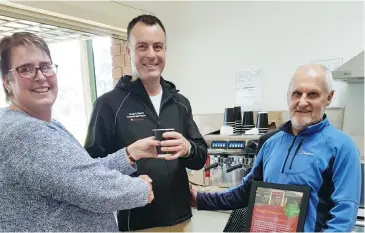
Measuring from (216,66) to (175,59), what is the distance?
1.48ft

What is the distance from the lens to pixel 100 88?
10.6 ft

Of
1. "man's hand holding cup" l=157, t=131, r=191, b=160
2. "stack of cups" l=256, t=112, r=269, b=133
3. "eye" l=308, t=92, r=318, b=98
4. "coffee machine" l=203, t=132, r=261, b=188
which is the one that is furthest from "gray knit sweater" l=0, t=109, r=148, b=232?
"stack of cups" l=256, t=112, r=269, b=133

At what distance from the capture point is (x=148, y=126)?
56.9 inches

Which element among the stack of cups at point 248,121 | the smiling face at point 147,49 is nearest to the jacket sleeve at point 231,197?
the smiling face at point 147,49

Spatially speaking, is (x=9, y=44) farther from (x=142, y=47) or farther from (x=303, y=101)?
(x=303, y=101)

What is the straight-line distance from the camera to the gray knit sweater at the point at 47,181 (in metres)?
0.88

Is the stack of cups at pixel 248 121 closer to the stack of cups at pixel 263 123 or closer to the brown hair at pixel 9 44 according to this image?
the stack of cups at pixel 263 123

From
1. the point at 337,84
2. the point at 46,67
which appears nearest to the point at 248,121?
the point at 337,84

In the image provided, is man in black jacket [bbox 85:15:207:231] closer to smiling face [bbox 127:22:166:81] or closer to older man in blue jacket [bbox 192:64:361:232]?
smiling face [bbox 127:22:166:81]

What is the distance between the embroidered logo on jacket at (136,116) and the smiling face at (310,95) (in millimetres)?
659

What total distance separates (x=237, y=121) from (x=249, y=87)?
15.0 inches

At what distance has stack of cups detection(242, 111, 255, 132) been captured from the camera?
260 cm

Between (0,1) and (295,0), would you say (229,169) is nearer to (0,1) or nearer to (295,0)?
(295,0)

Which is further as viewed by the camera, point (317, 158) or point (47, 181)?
point (317, 158)
